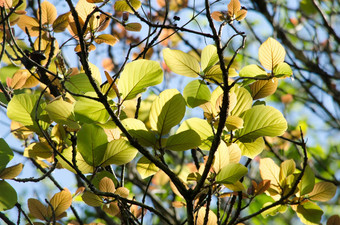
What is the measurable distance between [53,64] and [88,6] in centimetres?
25

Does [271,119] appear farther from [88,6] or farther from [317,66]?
[317,66]

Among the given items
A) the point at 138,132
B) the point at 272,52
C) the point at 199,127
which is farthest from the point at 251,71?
the point at 138,132

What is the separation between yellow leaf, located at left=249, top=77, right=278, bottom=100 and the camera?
0.72 m

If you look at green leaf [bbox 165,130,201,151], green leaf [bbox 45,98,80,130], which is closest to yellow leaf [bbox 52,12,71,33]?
green leaf [bbox 45,98,80,130]

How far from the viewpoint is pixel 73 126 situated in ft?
1.93

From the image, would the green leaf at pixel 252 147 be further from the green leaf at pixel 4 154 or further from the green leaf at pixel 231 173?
the green leaf at pixel 4 154

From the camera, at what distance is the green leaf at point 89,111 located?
0.55 metres

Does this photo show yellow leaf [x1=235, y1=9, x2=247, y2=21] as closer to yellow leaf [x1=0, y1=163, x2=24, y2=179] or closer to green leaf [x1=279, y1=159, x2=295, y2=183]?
green leaf [x1=279, y1=159, x2=295, y2=183]

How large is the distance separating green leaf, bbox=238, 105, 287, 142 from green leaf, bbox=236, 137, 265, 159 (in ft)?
0.13

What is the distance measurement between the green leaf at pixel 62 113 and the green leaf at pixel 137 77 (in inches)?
3.9

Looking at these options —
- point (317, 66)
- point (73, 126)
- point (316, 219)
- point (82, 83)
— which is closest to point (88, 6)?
point (82, 83)

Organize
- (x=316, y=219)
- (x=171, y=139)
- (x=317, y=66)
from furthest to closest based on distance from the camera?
(x=317, y=66), (x=316, y=219), (x=171, y=139)

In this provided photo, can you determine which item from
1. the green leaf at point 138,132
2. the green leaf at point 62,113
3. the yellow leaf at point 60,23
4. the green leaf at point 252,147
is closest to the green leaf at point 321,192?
the green leaf at point 252,147

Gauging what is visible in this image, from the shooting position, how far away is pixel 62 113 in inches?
23.0
